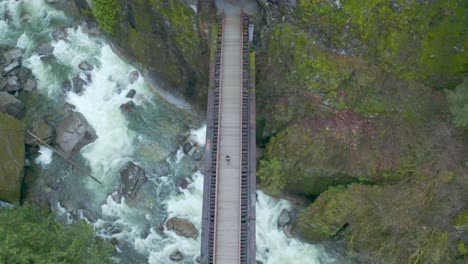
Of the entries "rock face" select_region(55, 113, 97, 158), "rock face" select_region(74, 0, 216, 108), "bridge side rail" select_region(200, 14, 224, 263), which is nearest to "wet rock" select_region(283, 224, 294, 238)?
"bridge side rail" select_region(200, 14, 224, 263)

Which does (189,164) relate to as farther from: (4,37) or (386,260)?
(4,37)

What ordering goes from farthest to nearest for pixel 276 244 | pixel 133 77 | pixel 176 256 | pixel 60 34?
pixel 60 34 < pixel 133 77 < pixel 276 244 < pixel 176 256

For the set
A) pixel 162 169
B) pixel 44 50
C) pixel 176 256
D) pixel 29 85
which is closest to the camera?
pixel 176 256

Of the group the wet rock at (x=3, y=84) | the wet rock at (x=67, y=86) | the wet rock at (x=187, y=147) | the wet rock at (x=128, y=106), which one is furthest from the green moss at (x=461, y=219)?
the wet rock at (x=3, y=84)

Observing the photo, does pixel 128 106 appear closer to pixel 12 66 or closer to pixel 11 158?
pixel 11 158

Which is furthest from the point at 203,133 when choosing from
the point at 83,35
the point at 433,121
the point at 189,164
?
the point at 433,121

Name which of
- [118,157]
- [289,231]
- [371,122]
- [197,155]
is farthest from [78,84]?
[371,122]

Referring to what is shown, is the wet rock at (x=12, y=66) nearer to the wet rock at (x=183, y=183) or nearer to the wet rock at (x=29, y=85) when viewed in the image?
the wet rock at (x=29, y=85)

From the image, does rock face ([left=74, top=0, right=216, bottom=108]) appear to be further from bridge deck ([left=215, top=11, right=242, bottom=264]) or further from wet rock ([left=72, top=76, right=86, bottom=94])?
wet rock ([left=72, top=76, right=86, bottom=94])
